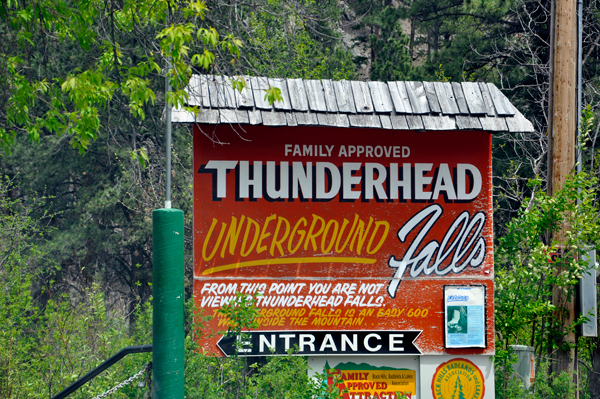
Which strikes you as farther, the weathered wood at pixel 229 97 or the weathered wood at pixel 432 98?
the weathered wood at pixel 432 98

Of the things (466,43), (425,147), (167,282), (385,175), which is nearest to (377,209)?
(385,175)

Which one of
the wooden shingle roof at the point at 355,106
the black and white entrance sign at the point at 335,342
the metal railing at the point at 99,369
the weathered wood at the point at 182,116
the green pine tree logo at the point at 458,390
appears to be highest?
the wooden shingle roof at the point at 355,106

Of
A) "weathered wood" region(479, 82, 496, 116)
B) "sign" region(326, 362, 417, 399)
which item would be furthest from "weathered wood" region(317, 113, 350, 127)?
"sign" region(326, 362, 417, 399)

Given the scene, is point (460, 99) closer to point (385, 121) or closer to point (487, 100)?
point (487, 100)

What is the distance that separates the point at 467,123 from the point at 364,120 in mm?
1254

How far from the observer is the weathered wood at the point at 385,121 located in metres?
6.70

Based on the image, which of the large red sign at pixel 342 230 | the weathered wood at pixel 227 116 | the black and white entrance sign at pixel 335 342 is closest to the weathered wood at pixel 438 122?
the large red sign at pixel 342 230

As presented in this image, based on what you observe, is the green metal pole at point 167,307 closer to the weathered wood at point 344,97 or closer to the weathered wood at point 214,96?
the weathered wood at point 214,96

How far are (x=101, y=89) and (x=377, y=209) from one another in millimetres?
3572

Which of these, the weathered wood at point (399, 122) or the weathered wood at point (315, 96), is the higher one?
the weathered wood at point (315, 96)

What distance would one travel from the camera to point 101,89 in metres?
6.42

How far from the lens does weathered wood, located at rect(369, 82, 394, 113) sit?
6824mm

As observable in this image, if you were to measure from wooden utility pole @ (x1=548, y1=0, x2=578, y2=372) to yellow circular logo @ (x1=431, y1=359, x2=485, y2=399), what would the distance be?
1.42 metres

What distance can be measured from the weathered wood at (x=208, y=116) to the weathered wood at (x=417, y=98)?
2360 millimetres
